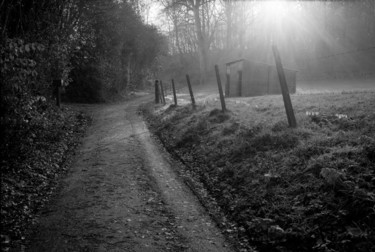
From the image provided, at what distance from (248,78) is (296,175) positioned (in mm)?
16847

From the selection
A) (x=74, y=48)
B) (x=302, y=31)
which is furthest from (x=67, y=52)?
(x=302, y=31)

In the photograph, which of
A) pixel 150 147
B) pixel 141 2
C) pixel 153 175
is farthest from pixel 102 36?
pixel 153 175

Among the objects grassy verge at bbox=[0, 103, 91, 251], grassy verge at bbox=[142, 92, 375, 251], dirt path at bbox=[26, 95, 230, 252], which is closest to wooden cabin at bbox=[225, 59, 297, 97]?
grassy verge at bbox=[142, 92, 375, 251]

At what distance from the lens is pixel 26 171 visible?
300 inches

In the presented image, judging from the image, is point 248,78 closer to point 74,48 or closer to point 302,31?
point 74,48

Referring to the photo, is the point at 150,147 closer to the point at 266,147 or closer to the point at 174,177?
the point at 174,177

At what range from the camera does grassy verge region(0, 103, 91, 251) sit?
5520 millimetres

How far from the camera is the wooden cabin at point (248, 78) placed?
22.2 meters

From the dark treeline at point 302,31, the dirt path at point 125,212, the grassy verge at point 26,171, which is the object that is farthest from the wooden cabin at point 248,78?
the grassy verge at point 26,171

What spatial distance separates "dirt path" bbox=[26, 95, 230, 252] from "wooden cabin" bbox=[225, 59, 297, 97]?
1373cm

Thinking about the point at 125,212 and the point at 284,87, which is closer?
the point at 125,212

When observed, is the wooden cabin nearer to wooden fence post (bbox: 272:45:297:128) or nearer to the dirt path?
wooden fence post (bbox: 272:45:297:128)

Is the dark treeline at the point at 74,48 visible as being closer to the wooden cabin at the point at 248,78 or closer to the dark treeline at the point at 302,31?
the dark treeline at the point at 302,31

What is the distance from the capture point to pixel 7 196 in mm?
6242
